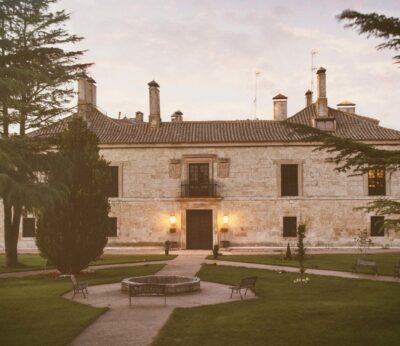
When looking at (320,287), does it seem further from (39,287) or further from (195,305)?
(39,287)

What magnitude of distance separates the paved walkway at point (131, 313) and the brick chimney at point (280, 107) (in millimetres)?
20508

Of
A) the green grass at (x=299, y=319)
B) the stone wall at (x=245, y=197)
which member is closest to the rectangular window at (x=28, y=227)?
the stone wall at (x=245, y=197)

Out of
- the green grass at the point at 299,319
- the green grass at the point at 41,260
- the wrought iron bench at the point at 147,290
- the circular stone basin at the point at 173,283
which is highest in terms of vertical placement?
the wrought iron bench at the point at 147,290

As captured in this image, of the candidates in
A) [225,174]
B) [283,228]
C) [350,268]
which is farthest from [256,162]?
[350,268]

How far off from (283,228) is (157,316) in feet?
64.7

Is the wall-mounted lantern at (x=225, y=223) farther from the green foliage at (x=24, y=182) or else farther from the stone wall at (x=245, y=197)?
the green foliage at (x=24, y=182)

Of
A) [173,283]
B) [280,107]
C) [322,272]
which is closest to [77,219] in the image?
[173,283]

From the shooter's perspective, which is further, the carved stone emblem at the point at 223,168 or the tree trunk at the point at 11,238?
the carved stone emblem at the point at 223,168

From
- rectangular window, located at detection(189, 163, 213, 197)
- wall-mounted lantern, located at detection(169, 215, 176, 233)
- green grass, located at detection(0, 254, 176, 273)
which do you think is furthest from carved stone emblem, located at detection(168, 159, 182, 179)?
green grass, located at detection(0, 254, 176, 273)

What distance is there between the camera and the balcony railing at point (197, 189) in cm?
3100

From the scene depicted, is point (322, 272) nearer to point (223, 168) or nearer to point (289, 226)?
point (289, 226)

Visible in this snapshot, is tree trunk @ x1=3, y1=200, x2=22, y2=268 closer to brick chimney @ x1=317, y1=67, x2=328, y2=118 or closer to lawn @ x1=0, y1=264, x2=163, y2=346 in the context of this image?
lawn @ x1=0, y1=264, x2=163, y2=346

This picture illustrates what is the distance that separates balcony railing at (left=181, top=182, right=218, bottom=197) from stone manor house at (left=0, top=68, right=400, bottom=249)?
61 millimetres

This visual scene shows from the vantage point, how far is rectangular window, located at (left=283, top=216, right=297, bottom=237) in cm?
3070
